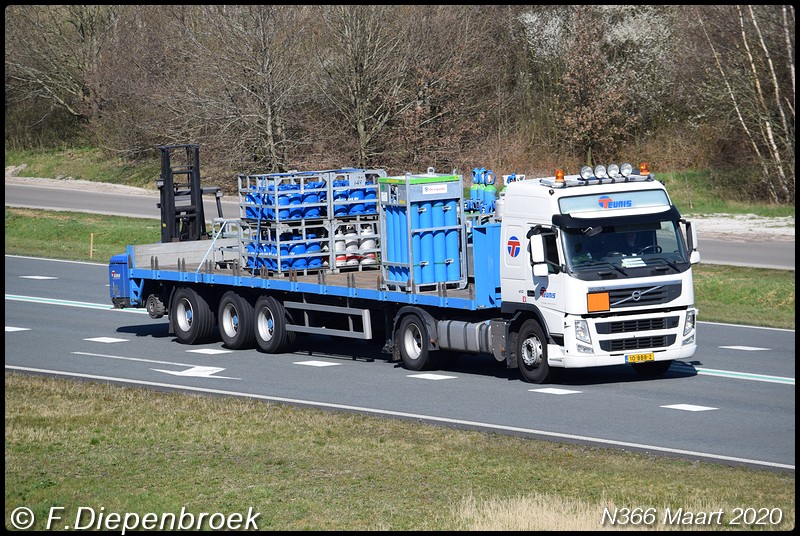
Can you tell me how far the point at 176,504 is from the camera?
1134 cm

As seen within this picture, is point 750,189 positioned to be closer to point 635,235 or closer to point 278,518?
point 635,235

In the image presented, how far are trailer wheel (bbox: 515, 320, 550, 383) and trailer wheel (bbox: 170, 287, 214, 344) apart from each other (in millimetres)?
6570

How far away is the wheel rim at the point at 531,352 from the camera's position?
60.2 ft

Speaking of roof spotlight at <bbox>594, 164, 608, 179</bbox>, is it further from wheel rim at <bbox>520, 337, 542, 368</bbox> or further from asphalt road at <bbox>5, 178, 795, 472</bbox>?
asphalt road at <bbox>5, 178, 795, 472</bbox>

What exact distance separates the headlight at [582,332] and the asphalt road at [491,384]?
0.78 m

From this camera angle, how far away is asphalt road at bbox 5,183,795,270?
110ft

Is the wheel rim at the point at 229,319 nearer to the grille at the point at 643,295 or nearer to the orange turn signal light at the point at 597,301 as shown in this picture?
the orange turn signal light at the point at 597,301

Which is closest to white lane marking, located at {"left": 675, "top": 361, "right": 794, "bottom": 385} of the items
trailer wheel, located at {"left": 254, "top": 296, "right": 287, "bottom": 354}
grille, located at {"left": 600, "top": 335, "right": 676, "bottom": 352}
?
grille, located at {"left": 600, "top": 335, "right": 676, "bottom": 352}

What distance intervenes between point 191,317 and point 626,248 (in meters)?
8.61

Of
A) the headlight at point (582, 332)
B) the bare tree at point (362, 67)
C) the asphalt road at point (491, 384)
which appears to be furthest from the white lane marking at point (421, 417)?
the bare tree at point (362, 67)

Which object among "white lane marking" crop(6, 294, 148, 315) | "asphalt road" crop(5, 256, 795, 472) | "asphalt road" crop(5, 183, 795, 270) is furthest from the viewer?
"asphalt road" crop(5, 183, 795, 270)

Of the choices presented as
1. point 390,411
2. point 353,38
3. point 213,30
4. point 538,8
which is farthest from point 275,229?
point 538,8

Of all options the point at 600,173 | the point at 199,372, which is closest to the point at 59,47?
the point at 199,372

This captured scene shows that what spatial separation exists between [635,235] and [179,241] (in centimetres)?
1036
